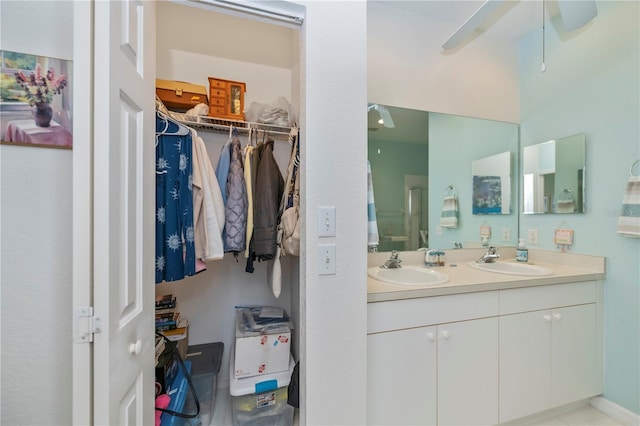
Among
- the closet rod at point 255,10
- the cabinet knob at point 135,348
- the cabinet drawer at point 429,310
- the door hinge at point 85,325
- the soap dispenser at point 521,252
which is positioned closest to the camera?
the door hinge at point 85,325

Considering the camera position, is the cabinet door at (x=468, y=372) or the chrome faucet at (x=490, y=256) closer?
the cabinet door at (x=468, y=372)

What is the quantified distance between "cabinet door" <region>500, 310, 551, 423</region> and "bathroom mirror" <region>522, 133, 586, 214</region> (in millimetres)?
890

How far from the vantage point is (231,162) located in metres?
1.56

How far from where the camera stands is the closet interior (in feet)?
5.72

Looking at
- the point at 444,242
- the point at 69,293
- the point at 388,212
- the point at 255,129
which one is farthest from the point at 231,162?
the point at 444,242

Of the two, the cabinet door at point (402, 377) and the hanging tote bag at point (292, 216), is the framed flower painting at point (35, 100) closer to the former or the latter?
the hanging tote bag at point (292, 216)

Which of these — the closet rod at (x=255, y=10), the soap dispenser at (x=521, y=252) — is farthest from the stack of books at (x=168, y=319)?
the soap dispenser at (x=521, y=252)

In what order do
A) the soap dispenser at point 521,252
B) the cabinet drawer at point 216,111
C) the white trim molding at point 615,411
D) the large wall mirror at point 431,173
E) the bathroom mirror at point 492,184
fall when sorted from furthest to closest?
1. the bathroom mirror at point 492,184
2. the soap dispenser at point 521,252
3. the large wall mirror at point 431,173
4. the cabinet drawer at point 216,111
5. the white trim molding at point 615,411

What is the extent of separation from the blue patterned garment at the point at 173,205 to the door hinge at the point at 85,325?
0.61 m

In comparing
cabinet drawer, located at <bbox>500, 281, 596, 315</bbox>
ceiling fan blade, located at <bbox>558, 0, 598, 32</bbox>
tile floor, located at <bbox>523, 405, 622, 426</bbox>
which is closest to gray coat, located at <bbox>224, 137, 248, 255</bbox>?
cabinet drawer, located at <bbox>500, 281, 596, 315</bbox>

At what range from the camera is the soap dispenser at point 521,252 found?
2.01 metres

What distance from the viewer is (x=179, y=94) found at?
1.56 metres

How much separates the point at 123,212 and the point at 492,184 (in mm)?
2476

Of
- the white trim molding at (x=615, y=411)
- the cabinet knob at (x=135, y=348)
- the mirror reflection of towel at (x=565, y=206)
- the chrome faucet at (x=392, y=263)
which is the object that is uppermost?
the mirror reflection of towel at (x=565, y=206)
